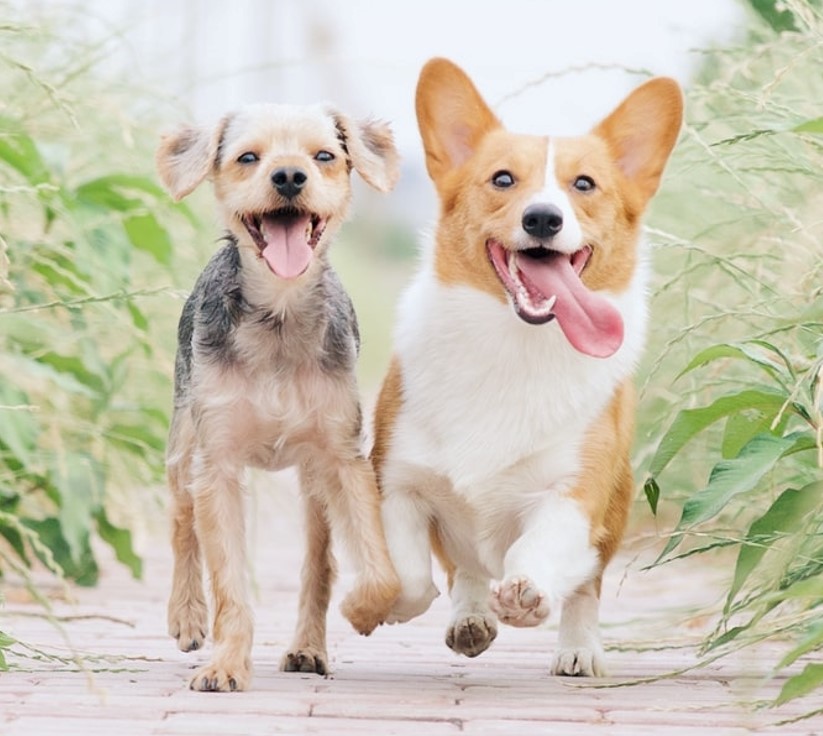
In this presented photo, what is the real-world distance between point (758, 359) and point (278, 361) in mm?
1116

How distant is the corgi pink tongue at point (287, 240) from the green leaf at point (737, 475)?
41.1 inches

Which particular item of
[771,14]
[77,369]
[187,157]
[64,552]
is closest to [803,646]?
[187,157]

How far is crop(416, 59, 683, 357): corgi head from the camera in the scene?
152 inches

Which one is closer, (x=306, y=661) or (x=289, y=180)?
(x=289, y=180)

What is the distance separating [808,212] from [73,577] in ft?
8.69

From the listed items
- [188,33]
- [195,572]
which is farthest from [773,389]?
[188,33]

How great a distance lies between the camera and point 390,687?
363 centimetres

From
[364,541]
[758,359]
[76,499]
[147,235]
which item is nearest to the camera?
[758,359]

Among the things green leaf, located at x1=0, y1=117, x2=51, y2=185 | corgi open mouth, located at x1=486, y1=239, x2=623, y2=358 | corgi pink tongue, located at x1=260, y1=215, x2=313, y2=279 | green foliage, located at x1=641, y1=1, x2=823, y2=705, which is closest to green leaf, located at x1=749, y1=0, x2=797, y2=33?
green foliage, located at x1=641, y1=1, x2=823, y2=705

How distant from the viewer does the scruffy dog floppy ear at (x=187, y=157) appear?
408 cm

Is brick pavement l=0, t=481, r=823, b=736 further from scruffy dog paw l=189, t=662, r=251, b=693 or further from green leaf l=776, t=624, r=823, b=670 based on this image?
green leaf l=776, t=624, r=823, b=670

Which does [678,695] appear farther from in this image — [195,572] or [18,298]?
[18,298]

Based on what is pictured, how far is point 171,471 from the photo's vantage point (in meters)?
4.43

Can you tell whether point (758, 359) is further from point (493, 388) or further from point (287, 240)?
point (287, 240)
